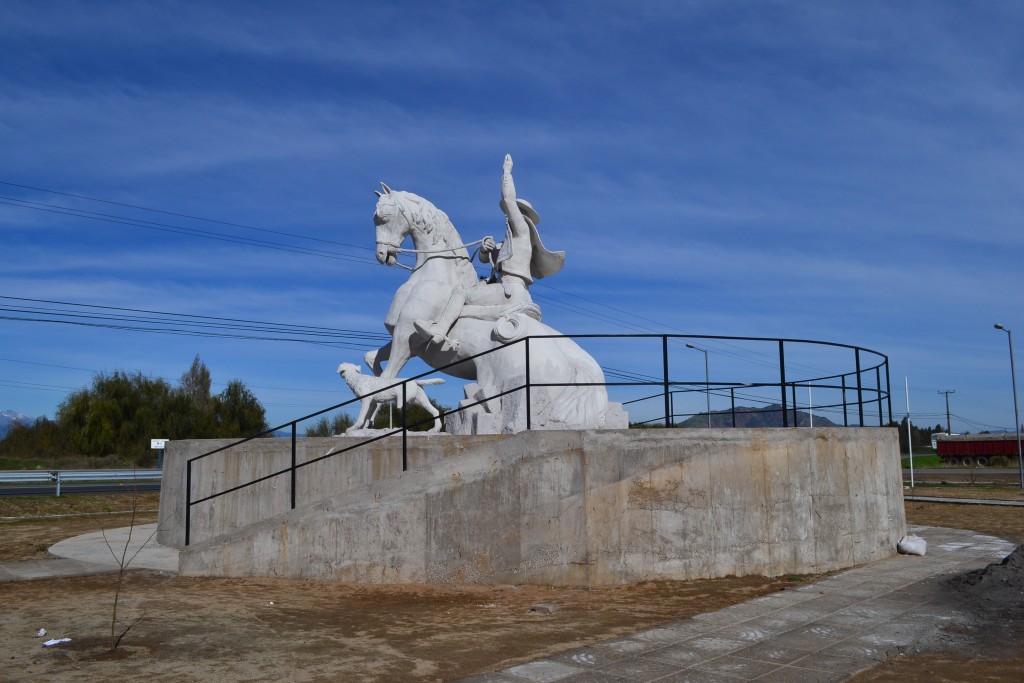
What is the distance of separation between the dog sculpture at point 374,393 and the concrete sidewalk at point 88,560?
3090 millimetres

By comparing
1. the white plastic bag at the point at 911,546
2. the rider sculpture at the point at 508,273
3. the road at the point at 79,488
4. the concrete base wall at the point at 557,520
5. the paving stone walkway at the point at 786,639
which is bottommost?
the paving stone walkway at the point at 786,639

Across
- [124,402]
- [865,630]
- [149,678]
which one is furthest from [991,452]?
[149,678]

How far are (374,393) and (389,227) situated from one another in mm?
2990

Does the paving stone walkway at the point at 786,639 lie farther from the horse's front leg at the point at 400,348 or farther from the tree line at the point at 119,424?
the tree line at the point at 119,424

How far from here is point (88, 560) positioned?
11.1m

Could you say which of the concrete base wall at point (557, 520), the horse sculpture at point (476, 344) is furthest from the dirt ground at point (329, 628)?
the horse sculpture at point (476, 344)

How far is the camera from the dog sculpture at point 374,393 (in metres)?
11.6

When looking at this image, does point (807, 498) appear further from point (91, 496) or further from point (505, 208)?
point (91, 496)

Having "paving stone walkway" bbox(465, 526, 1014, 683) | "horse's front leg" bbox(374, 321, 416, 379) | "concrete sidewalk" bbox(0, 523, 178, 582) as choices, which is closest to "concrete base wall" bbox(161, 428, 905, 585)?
"paving stone walkway" bbox(465, 526, 1014, 683)

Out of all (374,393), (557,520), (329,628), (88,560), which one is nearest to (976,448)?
(374,393)

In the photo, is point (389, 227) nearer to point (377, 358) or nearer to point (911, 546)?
point (377, 358)

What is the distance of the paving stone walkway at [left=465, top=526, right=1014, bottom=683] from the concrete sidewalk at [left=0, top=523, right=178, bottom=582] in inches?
219

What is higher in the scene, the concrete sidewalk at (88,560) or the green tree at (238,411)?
the green tree at (238,411)

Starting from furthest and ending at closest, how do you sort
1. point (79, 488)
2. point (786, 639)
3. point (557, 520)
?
point (79, 488) < point (557, 520) < point (786, 639)
